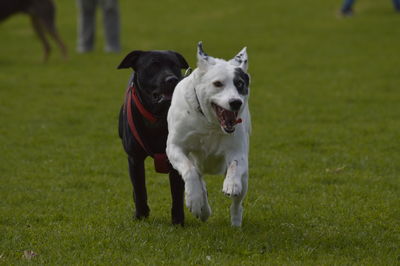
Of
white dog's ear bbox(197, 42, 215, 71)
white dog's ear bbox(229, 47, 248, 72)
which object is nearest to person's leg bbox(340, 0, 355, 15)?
white dog's ear bbox(229, 47, 248, 72)

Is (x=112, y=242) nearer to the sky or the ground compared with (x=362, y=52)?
nearer to the sky

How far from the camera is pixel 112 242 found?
6238 mm

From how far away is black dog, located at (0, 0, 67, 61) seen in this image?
18562 mm

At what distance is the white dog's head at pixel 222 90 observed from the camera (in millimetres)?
5676

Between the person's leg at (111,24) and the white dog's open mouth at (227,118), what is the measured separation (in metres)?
15.0

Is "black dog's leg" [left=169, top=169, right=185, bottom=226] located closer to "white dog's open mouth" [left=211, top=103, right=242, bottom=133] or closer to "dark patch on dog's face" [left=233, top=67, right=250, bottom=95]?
"white dog's open mouth" [left=211, top=103, right=242, bottom=133]

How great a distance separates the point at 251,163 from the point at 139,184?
3159 millimetres

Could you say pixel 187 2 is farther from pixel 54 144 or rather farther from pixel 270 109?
pixel 54 144

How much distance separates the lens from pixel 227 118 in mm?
5832

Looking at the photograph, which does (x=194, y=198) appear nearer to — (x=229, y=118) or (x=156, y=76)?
(x=229, y=118)

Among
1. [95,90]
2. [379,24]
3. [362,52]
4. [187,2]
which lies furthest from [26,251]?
[187,2]

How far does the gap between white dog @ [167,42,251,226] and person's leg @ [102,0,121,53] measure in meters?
14.5

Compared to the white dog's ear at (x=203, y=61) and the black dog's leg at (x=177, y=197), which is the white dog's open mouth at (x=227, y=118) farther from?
the black dog's leg at (x=177, y=197)

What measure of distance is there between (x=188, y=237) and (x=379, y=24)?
754 inches
